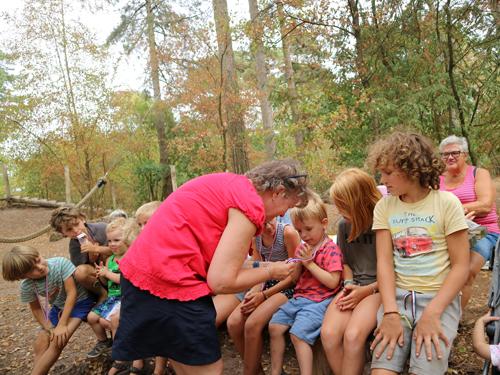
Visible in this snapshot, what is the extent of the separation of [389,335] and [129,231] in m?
1.73

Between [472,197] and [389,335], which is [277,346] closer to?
[389,335]

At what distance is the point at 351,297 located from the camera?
69.9 inches

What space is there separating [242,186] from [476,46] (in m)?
3.91

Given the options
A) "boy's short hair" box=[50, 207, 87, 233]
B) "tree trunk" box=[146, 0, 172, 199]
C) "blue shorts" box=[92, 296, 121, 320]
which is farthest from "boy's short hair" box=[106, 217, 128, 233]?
"tree trunk" box=[146, 0, 172, 199]

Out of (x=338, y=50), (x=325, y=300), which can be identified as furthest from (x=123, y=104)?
(x=325, y=300)

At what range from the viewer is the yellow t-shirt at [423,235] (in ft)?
5.01

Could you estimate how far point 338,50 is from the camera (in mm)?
5383

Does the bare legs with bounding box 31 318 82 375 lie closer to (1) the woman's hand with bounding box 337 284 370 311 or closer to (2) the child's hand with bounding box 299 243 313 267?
(2) the child's hand with bounding box 299 243 313 267

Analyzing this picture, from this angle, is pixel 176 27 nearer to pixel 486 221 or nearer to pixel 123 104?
pixel 123 104

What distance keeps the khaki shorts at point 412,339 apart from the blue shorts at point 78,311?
6.16 feet

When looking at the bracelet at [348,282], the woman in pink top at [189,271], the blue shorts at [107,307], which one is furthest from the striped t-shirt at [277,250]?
the blue shorts at [107,307]

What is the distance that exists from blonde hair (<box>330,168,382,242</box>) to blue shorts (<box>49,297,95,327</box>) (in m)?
1.78

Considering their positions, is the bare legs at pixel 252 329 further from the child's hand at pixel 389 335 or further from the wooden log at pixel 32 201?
the wooden log at pixel 32 201

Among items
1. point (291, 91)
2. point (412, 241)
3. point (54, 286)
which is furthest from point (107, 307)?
point (291, 91)
